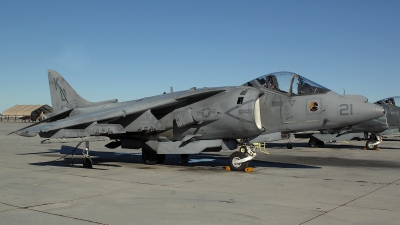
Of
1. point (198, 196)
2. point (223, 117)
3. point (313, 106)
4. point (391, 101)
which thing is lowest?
point (198, 196)

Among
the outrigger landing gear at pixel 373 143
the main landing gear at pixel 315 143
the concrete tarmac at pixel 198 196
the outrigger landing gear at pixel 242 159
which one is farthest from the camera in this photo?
the main landing gear at pixel 315 143

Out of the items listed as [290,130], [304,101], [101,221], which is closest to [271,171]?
→ [290,130]

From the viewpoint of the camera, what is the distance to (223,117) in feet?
38.7

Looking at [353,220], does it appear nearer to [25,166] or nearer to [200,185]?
[200,185]

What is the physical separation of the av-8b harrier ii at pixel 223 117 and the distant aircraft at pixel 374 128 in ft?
38.6

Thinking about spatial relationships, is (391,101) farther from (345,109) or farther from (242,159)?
(242,159)

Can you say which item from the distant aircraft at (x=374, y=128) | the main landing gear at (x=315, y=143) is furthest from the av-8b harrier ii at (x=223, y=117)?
the main landing gear at (x=315, y=143)

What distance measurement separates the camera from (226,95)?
39.1 feet

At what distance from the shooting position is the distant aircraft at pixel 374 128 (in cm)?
2192

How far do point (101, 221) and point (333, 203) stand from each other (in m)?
3.98

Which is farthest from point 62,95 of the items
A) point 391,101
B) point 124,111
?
point 391,101

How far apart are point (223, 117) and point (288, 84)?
6.88 ft

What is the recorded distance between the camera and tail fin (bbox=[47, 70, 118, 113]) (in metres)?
16.0

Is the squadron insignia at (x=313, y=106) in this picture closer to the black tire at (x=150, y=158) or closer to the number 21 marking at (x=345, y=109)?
the number 21 marking at (x=345, y=109)
